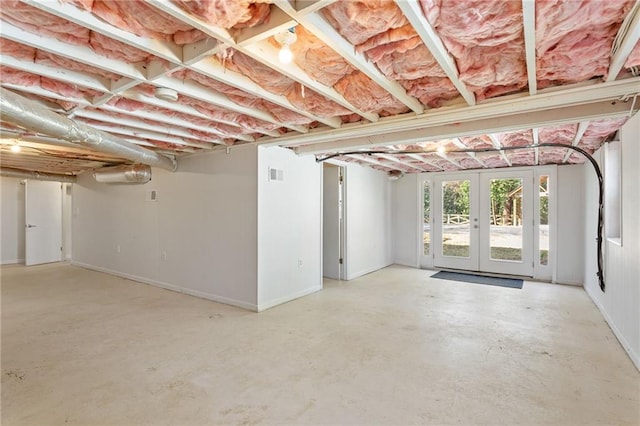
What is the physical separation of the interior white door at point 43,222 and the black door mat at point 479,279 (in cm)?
876

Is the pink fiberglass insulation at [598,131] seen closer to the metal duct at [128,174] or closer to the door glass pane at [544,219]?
the door glass pane at [544,219]

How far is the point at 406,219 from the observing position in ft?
23.5

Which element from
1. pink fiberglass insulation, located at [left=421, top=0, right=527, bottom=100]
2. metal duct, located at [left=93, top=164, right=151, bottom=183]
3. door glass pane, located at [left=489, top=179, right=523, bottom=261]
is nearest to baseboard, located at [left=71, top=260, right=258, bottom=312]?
metal duct, located at [left=93, top=164, right=151, bottom=183]

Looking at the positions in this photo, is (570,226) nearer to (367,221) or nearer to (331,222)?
(367,221)

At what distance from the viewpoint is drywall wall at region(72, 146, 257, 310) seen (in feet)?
13.5

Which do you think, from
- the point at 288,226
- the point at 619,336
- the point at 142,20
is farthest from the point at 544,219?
the point at 142,20

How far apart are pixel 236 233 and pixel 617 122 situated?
4.22 meters

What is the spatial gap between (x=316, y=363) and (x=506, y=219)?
5.05 meters

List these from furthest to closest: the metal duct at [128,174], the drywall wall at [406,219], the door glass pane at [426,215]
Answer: the drywall wall at [406,219] < the door glass pane at [426,215] < the metal duct at [128,174]

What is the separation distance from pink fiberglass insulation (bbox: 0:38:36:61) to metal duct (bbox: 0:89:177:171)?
37 cm

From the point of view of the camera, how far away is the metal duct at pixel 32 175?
6.28 metres

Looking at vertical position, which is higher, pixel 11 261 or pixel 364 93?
pixel 364 93

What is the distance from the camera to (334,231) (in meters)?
5.82

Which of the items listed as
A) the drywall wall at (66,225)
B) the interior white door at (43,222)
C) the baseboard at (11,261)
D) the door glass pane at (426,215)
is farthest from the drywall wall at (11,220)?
the door glass pane at (426,215)
